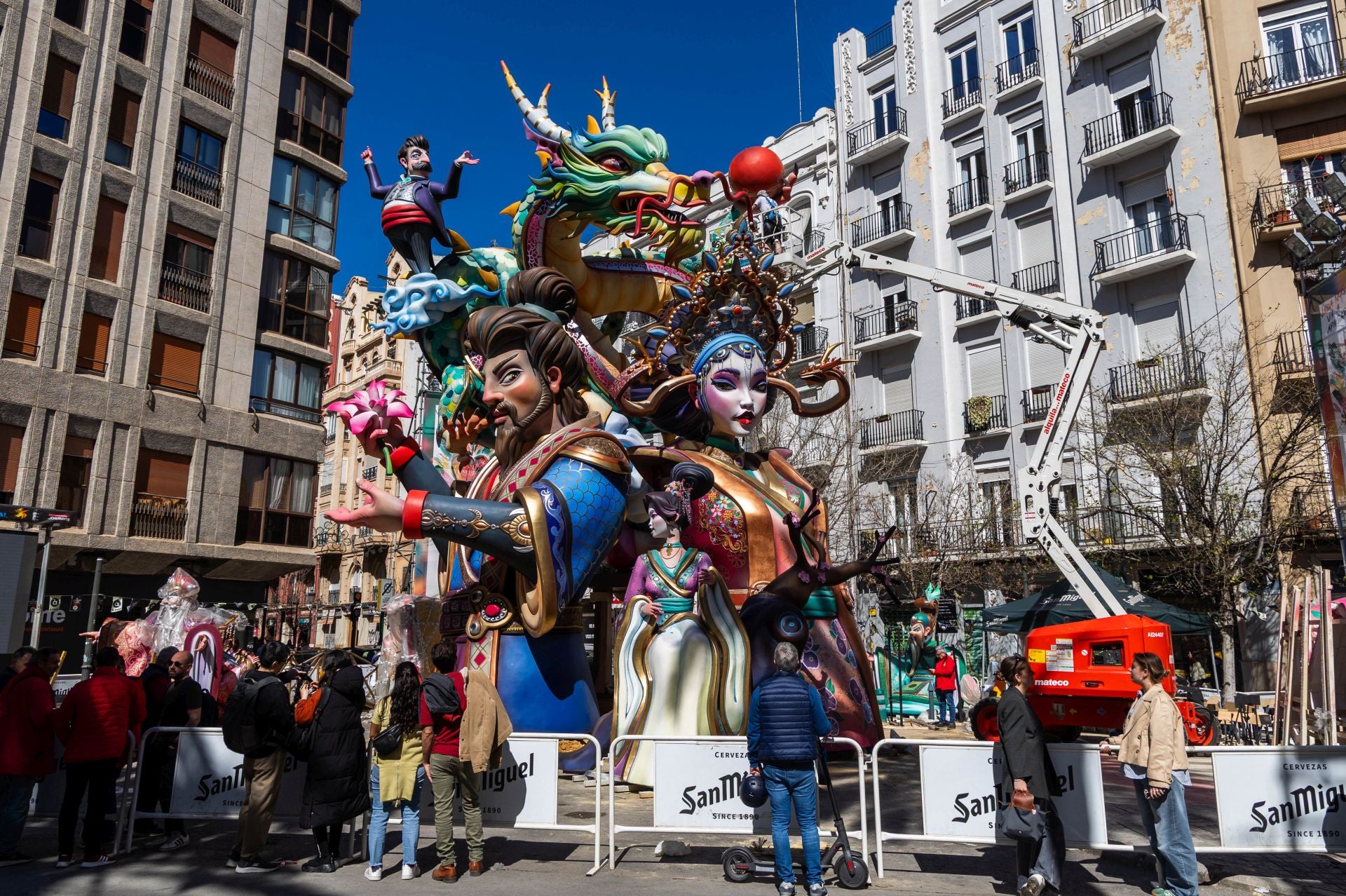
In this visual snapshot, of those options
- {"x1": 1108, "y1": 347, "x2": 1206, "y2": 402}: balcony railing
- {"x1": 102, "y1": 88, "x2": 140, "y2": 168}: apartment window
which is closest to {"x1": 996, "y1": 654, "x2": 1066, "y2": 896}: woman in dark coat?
{"x1": 1108, "y1": 347, "x2": 1206, "y2": 402}: balcony railing

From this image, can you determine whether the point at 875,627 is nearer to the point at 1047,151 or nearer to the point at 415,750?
the point at 415,750

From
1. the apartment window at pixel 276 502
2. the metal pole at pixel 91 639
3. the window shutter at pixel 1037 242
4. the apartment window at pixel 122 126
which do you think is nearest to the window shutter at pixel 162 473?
the apartment window at pixel 276 502

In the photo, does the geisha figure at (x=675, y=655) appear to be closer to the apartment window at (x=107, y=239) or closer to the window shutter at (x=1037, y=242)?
the apartment window at (x=107, y=239)

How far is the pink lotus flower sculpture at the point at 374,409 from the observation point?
272 inches

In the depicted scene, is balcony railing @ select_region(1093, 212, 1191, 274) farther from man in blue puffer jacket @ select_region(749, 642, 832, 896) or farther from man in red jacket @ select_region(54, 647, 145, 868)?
man in red jacket @ select_region(54, 647, 145, 868)

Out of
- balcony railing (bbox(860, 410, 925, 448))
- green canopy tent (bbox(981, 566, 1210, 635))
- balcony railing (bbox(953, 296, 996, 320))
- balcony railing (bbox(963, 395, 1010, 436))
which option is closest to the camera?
green canopy tent (bbox(981, 566, 1210, 635))

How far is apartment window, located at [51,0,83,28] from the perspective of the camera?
69.8 ft

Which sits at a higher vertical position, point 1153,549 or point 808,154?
point 808,154

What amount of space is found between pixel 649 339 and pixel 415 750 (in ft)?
16.2

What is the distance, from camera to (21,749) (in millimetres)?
6711

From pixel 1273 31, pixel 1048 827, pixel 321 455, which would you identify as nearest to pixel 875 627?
pixel 1048 827

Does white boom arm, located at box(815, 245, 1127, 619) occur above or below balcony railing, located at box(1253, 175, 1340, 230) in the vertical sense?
below

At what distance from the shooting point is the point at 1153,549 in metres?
22.1

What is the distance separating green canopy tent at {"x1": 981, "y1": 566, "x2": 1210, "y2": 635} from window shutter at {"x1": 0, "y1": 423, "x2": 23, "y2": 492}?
755 inches
